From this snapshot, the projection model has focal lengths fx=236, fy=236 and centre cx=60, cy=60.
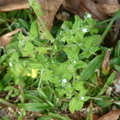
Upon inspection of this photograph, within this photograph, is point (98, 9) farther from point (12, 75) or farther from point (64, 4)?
point (12, 75)

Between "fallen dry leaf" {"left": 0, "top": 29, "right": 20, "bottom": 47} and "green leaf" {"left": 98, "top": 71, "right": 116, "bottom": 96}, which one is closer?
"green leaf" {"left": 98, "top": 71, "right": 116, "bottom": 96}

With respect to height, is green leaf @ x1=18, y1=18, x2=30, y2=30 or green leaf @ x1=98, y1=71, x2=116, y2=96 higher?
green leaf @ x1=18, y1=18, x2=30, y2=30

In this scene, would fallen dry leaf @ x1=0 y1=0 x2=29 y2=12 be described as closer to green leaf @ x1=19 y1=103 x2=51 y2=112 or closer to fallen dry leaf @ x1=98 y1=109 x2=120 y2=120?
green leaf @ x1=19 y1=103 x2=51 y2=112

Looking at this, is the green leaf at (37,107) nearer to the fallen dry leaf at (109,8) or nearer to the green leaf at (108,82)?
the green leaf at (108,82)

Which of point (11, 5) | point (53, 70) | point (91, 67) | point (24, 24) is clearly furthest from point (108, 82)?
point (11, 5)

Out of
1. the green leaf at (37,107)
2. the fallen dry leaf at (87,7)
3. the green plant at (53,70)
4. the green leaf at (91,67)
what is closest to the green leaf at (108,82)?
the green plant at (53,70)

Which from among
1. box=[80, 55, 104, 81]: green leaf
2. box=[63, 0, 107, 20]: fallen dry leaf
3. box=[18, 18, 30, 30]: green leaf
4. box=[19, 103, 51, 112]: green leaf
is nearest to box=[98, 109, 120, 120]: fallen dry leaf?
box=[80, 55, 104, 81]: green leaf

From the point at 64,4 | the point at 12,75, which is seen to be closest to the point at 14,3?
the point at 64,4

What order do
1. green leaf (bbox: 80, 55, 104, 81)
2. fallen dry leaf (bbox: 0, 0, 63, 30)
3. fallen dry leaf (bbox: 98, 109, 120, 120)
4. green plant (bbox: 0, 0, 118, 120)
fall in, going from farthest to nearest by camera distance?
fallen dry leaf (bbox: 0, 0, 63, 30), green leaf (bbox: 80, 55, 104, 81), fallen dry leaf (bbox: 98, 109, 120, 120), green plant (bbox: 0, 0, 118, 120)
